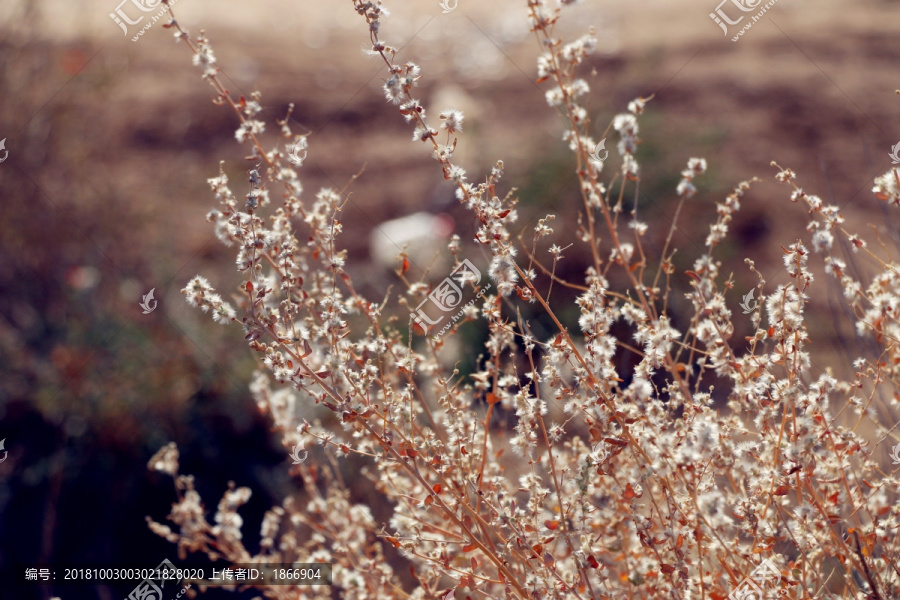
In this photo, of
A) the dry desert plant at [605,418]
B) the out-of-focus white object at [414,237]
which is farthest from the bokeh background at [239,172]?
the dry desert plant at [605,418]

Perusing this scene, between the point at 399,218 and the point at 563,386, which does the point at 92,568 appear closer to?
the point at 563,386

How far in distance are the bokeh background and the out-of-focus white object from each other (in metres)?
0.06

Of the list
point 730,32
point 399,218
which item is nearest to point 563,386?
point 399,218

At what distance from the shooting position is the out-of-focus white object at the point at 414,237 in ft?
18.5

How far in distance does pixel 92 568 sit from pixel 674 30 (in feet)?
29.9

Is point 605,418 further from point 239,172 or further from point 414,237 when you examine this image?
point 239,172

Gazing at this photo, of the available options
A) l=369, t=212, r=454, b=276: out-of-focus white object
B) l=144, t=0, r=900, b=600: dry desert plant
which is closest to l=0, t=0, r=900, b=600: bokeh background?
l=369, t=212, r=454, b=276: out-of-focus white object

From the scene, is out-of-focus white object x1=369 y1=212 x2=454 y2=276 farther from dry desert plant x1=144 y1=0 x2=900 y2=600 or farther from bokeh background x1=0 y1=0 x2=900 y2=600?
dry desert plant x1=144 y1=0 x2=900 y2=600

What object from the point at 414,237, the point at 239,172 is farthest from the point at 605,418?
the point at 239,172

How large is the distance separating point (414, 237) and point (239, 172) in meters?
1.64

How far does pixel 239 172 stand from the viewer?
6012 mm

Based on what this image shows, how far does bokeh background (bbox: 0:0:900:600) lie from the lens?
4.23 m

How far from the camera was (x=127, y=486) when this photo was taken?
411cm

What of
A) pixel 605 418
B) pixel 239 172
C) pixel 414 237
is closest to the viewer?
pixel 605 418
